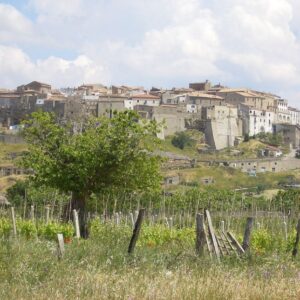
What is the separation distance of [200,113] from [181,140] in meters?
10.2

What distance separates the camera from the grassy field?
5.23 meters

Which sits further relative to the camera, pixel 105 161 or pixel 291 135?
pixel 291 135

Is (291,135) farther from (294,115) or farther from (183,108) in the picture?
(294,115)

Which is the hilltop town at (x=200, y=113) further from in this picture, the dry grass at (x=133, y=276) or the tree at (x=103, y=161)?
the dry grass at (x=133, y=276)

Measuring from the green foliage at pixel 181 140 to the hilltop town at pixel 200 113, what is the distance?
1619 millimetres

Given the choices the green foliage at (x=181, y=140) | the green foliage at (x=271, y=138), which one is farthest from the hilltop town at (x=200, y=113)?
the green foliage at (x=181, y=140)

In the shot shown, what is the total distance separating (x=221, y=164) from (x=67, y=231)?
Answer: 5555 cm

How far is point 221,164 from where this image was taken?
6919cm

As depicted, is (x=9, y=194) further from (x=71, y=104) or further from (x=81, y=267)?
(x=71, y=104)

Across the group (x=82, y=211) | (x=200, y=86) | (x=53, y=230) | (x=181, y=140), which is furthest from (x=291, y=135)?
(x=82, y=211)

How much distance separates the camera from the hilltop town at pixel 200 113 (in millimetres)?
74312

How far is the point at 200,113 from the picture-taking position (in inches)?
3494

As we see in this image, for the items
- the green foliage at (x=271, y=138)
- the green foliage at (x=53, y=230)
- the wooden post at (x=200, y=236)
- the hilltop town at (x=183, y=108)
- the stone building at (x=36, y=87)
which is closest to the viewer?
the wooden post at (x=200, y=236)

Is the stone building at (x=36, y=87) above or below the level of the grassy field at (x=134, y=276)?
above
